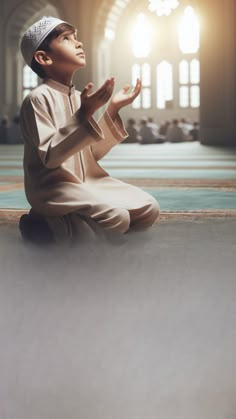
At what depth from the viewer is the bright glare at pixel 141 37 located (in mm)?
27750

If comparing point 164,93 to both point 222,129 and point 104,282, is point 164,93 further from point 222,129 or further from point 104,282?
point 104,282

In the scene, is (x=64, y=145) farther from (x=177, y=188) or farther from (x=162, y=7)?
(x=162, y=7)

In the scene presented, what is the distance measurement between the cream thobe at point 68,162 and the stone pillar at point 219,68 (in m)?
11.2

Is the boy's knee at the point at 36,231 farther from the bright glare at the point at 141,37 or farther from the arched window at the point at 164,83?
the bright glare at the point at 141,37

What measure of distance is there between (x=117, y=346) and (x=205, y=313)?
0.33 metres

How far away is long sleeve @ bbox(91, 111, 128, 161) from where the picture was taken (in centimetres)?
276

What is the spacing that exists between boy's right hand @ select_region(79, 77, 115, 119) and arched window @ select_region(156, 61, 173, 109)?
25.7 meters

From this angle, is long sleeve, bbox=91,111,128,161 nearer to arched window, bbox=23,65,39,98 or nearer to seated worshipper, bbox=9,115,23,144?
seated worshipper, bbox=9,115,23,144

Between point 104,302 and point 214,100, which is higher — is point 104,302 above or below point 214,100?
above

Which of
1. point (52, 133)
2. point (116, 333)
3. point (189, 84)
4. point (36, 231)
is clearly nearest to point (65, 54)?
point (52, 133)

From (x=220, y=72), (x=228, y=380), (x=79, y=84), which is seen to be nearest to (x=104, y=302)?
(x=228, y=380)

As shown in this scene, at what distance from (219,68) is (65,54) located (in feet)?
37.4

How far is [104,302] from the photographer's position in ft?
6.57

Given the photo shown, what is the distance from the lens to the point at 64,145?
2.36 meters
